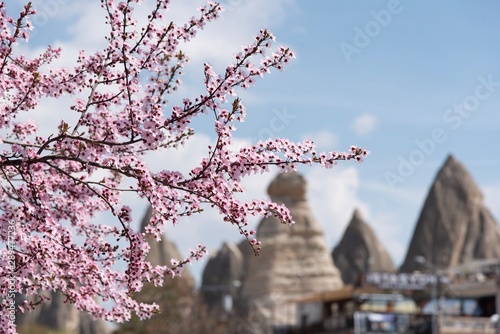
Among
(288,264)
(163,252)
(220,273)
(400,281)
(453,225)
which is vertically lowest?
(400,281)

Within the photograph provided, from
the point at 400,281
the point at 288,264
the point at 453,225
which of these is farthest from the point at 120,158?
the point at 453,225

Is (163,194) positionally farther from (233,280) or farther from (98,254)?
(233,280)

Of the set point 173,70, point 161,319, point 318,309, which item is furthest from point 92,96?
point 318,309

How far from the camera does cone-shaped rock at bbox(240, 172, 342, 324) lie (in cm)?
10650

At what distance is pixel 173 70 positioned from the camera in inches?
491

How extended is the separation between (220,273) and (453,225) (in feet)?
94.7

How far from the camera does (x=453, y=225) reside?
131 meters

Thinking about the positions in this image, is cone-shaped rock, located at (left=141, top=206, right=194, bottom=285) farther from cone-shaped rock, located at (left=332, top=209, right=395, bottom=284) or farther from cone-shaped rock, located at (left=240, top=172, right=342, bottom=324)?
cone-shaped rock, located at (left=240, top=172, right=342, bottom=324)

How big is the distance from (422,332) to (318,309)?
20.8 meters

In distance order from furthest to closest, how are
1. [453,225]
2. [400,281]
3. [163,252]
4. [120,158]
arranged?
[163,252]
[453,225]
[400,281]
[120,158]

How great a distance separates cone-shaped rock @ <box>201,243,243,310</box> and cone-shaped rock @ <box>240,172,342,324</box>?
1830 centimetres

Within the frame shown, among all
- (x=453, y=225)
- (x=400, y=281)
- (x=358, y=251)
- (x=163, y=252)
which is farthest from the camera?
(x=163, y=252)
